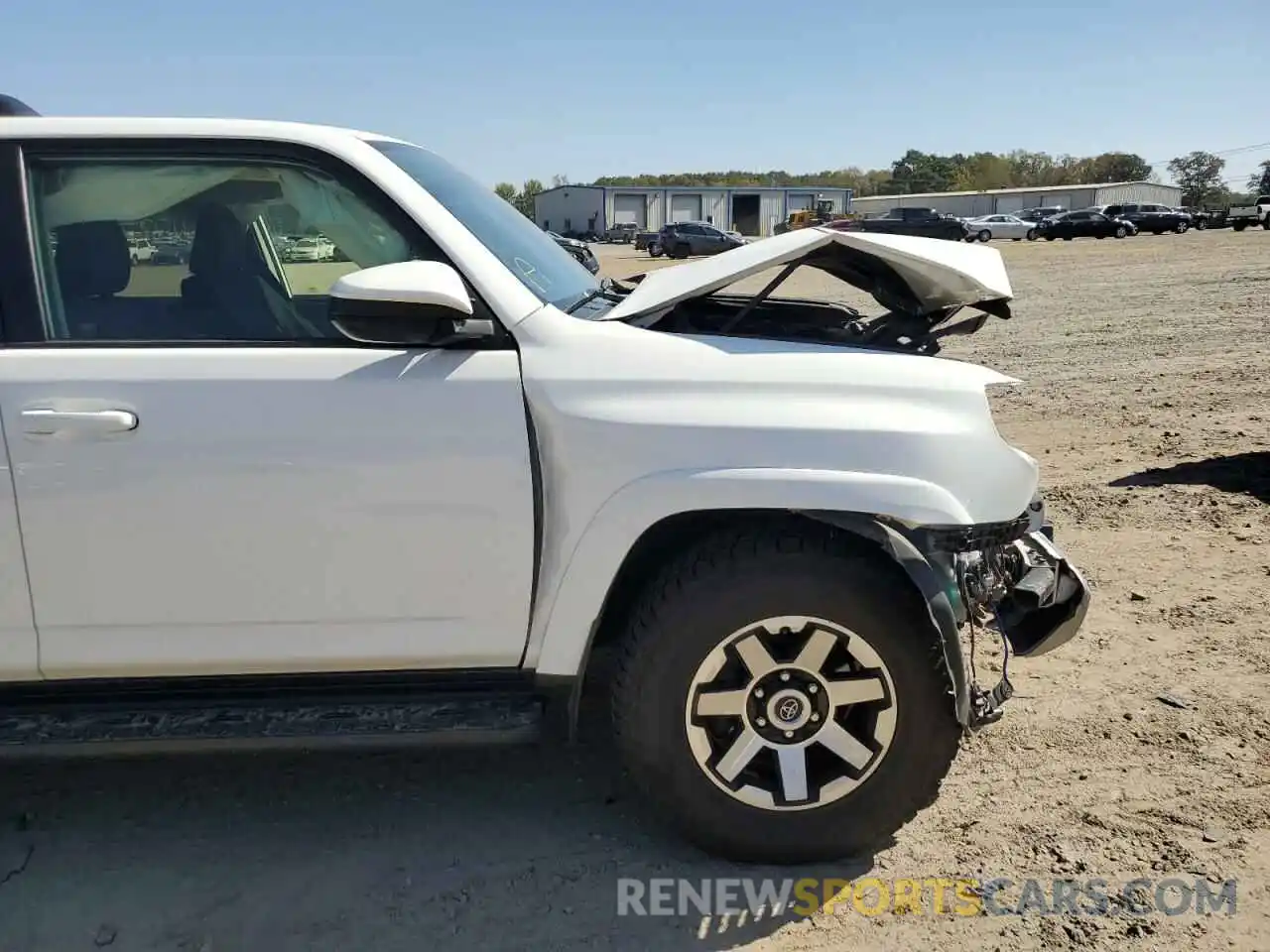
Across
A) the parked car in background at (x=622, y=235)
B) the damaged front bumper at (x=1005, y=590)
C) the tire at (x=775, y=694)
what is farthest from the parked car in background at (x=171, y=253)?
the parked car in background at (x=622, y=235)

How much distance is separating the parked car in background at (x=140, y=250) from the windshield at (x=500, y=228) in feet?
2.30

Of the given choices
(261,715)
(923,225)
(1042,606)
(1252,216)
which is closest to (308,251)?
(261,715)

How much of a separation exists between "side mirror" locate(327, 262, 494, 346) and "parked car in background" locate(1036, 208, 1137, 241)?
5188cm

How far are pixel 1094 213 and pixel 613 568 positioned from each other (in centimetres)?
5316

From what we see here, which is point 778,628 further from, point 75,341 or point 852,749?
point 75,341

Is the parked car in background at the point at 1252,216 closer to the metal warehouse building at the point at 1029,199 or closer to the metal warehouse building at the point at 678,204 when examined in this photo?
the metal warehouse building at the point at 1029,199

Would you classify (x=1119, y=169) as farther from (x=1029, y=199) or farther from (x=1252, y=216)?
(x=1252, y=216)

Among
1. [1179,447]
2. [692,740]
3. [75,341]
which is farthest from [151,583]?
[1179,447]

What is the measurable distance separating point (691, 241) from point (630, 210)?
44.0 meters

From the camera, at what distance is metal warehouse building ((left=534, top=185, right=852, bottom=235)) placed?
87000mm

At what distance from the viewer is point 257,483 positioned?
253cm

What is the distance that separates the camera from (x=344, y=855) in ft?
9.61

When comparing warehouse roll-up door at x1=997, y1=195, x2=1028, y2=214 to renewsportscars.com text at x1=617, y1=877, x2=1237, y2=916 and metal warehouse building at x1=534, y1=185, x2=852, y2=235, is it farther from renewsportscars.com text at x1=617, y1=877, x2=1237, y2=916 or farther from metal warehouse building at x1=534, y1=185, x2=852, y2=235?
renewsportscars.com text at x1=617, y1=877, x2=1237, y2=916

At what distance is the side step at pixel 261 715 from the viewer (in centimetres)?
262
